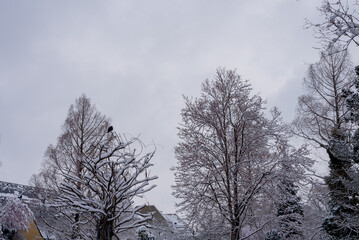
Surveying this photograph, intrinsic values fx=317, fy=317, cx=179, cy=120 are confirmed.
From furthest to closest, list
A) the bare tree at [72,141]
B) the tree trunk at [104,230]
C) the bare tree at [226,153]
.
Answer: the bare tree at [72,141] → the bare tree at [226,153] → the tree trunk at [104,230]

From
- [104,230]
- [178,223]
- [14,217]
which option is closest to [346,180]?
[104,230]

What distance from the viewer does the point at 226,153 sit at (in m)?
11.0

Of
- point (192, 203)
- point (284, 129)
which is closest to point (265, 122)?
point (284, 129)

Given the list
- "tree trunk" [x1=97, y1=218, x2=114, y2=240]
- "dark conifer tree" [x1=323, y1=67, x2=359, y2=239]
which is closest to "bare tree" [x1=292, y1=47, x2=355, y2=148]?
"dark conifer tree" [x1=323, y1=67, x2=359, y2=239]

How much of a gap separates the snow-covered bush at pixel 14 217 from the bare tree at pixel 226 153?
8.18m

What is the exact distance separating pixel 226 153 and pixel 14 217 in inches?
400

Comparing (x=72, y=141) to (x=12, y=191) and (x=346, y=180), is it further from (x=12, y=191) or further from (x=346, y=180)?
(x=346, y=180)

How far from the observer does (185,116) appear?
465 inches

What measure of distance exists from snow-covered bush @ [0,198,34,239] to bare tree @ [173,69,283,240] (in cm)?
818

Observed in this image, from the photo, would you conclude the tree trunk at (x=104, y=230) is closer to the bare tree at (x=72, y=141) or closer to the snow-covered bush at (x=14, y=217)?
the bare tree at (x=72, y=141)

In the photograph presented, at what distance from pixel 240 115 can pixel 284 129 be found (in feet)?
5.30

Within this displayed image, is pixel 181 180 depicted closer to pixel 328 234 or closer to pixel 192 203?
pixel 192 203

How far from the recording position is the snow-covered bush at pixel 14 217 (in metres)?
14.2

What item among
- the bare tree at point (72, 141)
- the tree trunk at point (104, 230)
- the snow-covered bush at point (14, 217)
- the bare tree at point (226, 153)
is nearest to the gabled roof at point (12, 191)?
the snow-covered bush at point (14, 217)
